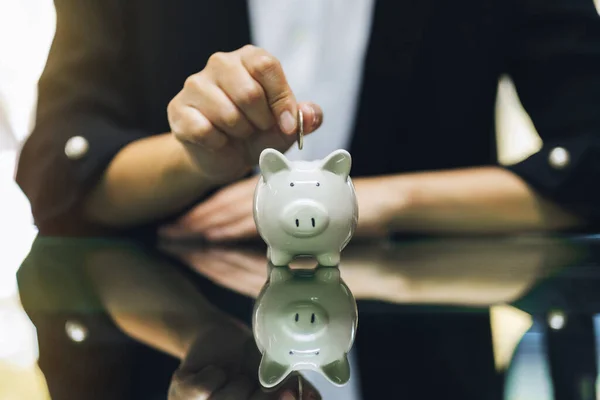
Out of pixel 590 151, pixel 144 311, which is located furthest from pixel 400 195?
pixel 144 311

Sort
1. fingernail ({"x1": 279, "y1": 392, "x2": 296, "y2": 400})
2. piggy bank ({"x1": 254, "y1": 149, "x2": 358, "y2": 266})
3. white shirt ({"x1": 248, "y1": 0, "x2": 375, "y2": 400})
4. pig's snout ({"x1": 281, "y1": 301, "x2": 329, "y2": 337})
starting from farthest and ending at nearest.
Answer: white shirt ({"x1": 248, "y1": 0, "x2": 375, "y2": 400}) < piggy bank ({"x1": 254, "y1": 149, "x2": 358, "y2": 266}) < pig's snout ({"x1": 281, "y1": 301, "x2": 329, "y2": 337}) < fingernail ({"x1": 279, "y1": 392, "x2": 296, "y2": 400})

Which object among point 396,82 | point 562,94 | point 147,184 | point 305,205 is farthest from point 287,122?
point 562,94

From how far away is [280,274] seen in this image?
0.73 meters

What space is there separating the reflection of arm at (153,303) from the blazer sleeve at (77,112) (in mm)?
409

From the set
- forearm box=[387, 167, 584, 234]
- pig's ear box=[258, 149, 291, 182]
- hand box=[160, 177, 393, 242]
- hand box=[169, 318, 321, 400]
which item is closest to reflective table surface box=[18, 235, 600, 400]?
hand box=[169, 318, 321, 400]

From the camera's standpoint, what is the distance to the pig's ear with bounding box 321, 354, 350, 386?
1.17 ft

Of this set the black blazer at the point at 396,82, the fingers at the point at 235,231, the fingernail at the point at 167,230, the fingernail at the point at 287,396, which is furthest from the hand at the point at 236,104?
the fingernail at the point at 287,396

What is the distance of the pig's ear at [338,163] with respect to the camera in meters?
0.73

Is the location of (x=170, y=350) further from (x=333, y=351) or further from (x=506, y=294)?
(x=506, y=294)

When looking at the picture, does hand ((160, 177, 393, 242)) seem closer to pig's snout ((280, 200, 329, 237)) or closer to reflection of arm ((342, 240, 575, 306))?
reflection of arm ((342, 240, 575, 306))

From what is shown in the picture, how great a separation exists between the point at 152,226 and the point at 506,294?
36.6 inches

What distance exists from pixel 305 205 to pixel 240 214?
0.47m

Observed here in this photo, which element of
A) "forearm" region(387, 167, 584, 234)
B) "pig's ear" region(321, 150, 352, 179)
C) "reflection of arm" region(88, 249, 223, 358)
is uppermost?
"pig's ear" region(321, 150, 352, 179)

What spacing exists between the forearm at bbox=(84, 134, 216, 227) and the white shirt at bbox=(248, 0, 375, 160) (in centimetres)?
36
